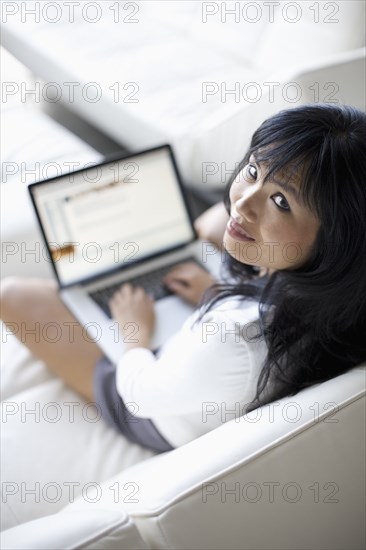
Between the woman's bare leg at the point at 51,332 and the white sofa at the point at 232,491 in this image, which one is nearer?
the white sofa at the point at 232,491

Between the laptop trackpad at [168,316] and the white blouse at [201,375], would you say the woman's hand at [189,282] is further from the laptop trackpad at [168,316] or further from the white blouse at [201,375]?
the white blouse at [201,375]

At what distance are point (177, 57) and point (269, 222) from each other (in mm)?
1220

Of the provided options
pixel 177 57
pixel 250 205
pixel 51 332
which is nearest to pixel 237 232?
pixel 250 205

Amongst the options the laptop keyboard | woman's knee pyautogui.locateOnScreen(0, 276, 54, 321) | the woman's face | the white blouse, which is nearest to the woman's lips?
the woman's face

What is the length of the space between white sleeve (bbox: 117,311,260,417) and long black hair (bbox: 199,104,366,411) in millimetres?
48

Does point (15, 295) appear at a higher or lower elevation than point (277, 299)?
lower

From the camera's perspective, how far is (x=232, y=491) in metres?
0.88

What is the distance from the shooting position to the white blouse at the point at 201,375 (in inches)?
39.9

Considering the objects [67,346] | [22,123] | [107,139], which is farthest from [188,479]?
[107,139]

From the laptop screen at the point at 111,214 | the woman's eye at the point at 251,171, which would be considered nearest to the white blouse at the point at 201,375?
the woman's eye at the point at 251,171

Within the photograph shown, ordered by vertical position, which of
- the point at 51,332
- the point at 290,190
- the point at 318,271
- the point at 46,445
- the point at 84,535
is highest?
the point at 290,190

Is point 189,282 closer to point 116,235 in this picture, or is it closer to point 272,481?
point 116,235

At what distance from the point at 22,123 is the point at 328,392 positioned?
4.01 feet

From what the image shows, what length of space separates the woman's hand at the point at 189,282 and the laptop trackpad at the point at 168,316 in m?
0.02
